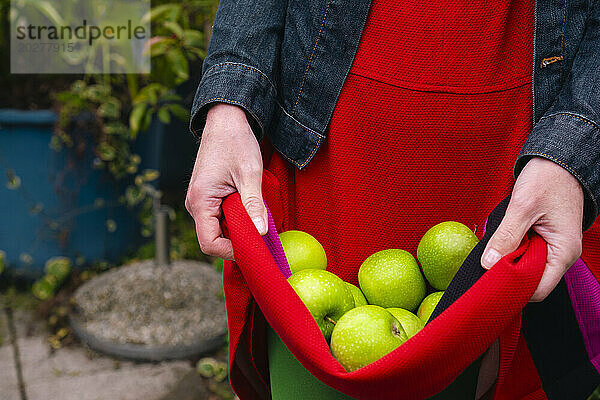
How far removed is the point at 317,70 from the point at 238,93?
153 millimetres

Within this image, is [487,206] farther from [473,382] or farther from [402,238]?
[473,382]

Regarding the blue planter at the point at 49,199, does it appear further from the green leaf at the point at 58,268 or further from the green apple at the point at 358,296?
the green apple at the point at 358,296

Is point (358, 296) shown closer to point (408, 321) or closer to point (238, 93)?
point (408, 321)

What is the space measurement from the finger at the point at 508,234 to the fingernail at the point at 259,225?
1.04 ft

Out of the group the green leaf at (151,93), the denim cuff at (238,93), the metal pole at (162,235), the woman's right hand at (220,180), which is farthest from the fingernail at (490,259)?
the metal pole at (162,235)

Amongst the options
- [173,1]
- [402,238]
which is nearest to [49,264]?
[173,1]

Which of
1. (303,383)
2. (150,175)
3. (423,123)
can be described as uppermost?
(423,123)

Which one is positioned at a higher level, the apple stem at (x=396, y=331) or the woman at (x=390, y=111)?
the woman at (x=390, y=111)

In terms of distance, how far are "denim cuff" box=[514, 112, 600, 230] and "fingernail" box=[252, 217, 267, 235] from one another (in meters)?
0.42

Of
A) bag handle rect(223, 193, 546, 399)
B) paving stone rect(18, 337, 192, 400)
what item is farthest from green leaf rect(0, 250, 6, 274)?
bag handle rect(223, 193, 546, 399)

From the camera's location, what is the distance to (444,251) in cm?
90

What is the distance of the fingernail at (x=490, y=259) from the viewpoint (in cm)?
75

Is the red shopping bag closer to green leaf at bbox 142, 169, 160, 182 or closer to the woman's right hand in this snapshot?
the woman's right hand

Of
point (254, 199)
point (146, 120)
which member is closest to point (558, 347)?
point (254, 199)
